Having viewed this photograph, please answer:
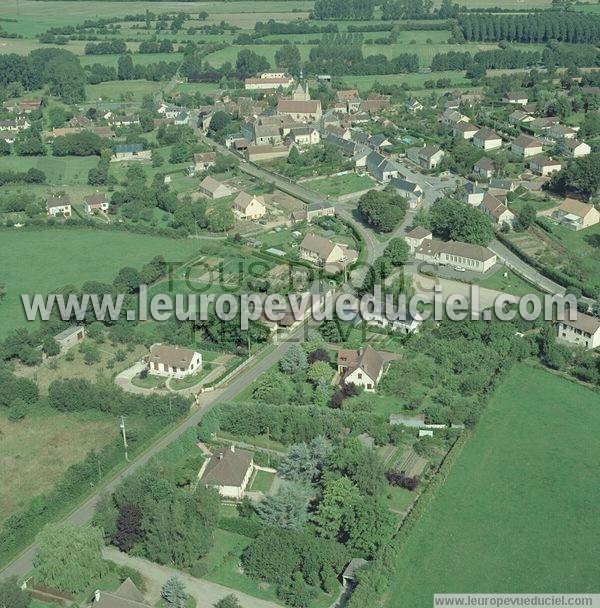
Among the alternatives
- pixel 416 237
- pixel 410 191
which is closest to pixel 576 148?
pixel 410 191

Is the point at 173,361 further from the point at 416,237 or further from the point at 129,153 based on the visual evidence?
the point at 129,153

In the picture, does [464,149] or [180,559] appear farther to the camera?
[464,149]

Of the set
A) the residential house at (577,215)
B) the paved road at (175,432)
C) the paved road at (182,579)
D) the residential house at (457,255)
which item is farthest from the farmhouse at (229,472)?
the residential house at (577,215)

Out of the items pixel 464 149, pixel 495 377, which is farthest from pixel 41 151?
pixel 495 377

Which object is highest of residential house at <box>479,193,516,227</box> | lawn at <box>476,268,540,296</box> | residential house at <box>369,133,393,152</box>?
residential house at <box>369,133,393,152</box>

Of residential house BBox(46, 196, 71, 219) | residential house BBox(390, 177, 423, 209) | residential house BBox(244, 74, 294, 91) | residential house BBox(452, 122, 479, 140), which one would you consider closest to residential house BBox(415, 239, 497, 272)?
residential house BBox(390, 177, 423, 209)

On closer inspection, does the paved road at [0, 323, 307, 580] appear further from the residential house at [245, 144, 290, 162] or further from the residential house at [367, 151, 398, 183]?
the residential house at [245, 144, 290, 162]

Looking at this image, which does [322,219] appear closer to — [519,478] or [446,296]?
[446,296]
